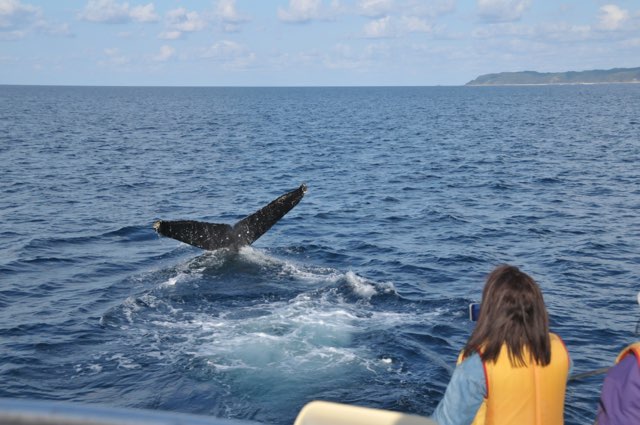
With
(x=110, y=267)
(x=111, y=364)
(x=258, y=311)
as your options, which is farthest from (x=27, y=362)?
(x=110, y=267)

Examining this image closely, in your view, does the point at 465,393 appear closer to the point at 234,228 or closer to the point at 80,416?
the point at 80,416

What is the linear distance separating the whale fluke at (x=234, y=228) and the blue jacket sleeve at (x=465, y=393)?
43.3 ft

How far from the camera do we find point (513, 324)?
448 cm

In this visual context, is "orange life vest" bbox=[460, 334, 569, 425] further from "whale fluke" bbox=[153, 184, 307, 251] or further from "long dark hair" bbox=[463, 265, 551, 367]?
"whale fluke" bbox=[153, 184, 307, 251]

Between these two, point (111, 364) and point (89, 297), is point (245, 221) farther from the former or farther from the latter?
point (111, 364)

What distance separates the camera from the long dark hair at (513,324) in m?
4.45

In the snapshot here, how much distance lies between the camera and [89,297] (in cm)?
1823

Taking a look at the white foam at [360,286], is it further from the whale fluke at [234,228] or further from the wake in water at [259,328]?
the whale fluke at [234,228]

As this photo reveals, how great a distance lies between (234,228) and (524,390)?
15.9 m

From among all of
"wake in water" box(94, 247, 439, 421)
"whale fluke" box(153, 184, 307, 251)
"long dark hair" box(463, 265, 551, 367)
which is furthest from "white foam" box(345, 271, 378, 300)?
"long dark hair" box(463, 265, 551, 367)

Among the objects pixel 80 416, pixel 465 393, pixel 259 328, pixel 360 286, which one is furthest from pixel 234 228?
pixel 80 416

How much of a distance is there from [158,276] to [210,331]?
525cm

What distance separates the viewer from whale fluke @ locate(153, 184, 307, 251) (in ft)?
59.9

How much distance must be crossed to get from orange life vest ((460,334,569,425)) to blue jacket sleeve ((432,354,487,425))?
48 mm
